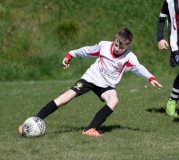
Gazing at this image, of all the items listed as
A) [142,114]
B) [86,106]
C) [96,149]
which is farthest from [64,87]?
[96,149]

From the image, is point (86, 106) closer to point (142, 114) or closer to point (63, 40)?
point (142, 114)

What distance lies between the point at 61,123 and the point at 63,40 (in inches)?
418

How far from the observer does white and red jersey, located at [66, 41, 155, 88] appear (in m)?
6.49

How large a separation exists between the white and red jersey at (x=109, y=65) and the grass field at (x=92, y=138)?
0.68 metres

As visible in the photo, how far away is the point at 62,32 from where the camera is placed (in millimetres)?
17969

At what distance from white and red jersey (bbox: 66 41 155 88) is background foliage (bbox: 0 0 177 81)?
10055mm

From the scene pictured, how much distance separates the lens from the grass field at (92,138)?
5.20 meters

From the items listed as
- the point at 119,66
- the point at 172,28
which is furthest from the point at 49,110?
the point at 172,28

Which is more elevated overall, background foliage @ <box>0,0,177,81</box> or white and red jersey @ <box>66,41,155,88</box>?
white and red jersey @ <box>66,41,155,88</box>

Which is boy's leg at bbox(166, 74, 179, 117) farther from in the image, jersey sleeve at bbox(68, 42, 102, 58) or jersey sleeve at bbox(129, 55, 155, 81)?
jersey sleeve at bbox(68, 42, 102, 58)

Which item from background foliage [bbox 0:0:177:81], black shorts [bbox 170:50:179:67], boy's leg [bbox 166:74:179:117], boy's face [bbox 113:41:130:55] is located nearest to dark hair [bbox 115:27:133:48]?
boy's face [bbox 113:41:130:55]

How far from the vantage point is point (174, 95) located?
8.26 meters

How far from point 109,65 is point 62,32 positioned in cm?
1160

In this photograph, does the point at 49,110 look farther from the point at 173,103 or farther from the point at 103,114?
the point at 173,103
